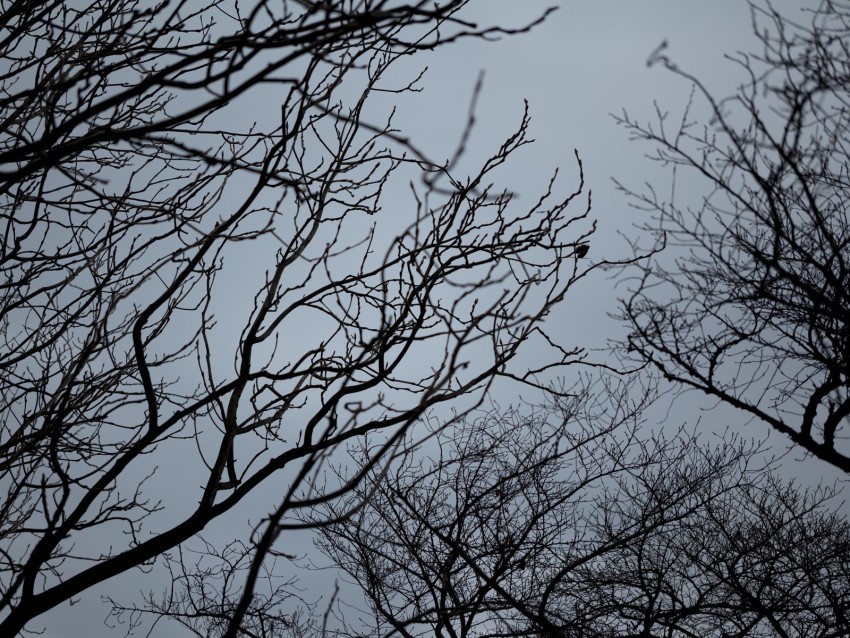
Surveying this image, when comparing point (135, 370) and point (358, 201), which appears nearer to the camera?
point (358, 201)

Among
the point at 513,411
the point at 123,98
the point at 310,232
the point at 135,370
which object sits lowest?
the point at 123,98

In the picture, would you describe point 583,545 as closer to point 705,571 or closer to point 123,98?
point 705,571

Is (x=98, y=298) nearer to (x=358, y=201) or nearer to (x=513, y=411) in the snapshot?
(x=358, y=201)

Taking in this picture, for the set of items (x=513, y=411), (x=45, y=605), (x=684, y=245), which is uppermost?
(x=513, y=411)

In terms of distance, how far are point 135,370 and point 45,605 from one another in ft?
8.25

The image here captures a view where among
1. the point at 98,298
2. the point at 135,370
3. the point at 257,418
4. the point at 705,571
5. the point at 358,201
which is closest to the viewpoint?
the point at 257,418

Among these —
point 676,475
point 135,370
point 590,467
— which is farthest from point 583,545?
point 135,370

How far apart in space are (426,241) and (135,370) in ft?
8.85

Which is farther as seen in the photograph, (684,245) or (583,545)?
(583,545)

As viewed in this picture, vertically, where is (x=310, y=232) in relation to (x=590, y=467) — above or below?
below

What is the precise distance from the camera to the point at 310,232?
295 cm

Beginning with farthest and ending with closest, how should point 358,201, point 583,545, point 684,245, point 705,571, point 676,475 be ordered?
point 676,475 → point 705,571 → point 583,545 → point 684,245 → point 358,201

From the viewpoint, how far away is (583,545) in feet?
27.3

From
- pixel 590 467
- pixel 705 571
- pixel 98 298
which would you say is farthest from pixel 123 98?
pixel 705 571
